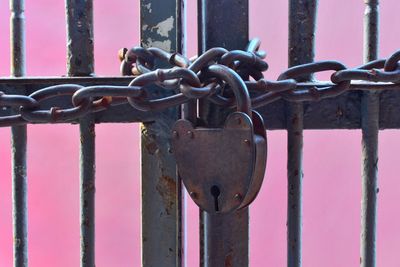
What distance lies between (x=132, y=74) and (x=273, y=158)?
0.57 meters

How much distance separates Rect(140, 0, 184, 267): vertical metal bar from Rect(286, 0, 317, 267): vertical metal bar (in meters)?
0.17

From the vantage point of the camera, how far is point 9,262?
1.27 metres

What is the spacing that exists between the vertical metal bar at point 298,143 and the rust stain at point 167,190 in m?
0.18

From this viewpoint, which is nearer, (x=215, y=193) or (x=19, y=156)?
(x=215, y=193)

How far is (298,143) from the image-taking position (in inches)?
27.0

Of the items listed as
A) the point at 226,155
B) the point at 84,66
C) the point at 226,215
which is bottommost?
the point at 226,215

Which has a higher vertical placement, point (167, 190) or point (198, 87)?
point (198, 87)

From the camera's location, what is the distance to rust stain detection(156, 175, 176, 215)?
714mm

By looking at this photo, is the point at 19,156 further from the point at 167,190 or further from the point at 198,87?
the point at 198,87

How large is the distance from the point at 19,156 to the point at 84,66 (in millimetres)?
176

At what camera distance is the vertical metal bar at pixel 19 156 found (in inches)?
28.9

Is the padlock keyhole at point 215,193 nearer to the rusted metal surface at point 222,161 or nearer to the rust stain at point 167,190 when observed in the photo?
the rusted metal surface at point 222,161

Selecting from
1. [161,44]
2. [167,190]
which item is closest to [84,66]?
[161,44]

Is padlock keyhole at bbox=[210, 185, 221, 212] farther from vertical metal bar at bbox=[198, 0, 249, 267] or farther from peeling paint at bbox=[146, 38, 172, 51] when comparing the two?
peeling paint at bbox=[146, 38, 172, 51]
